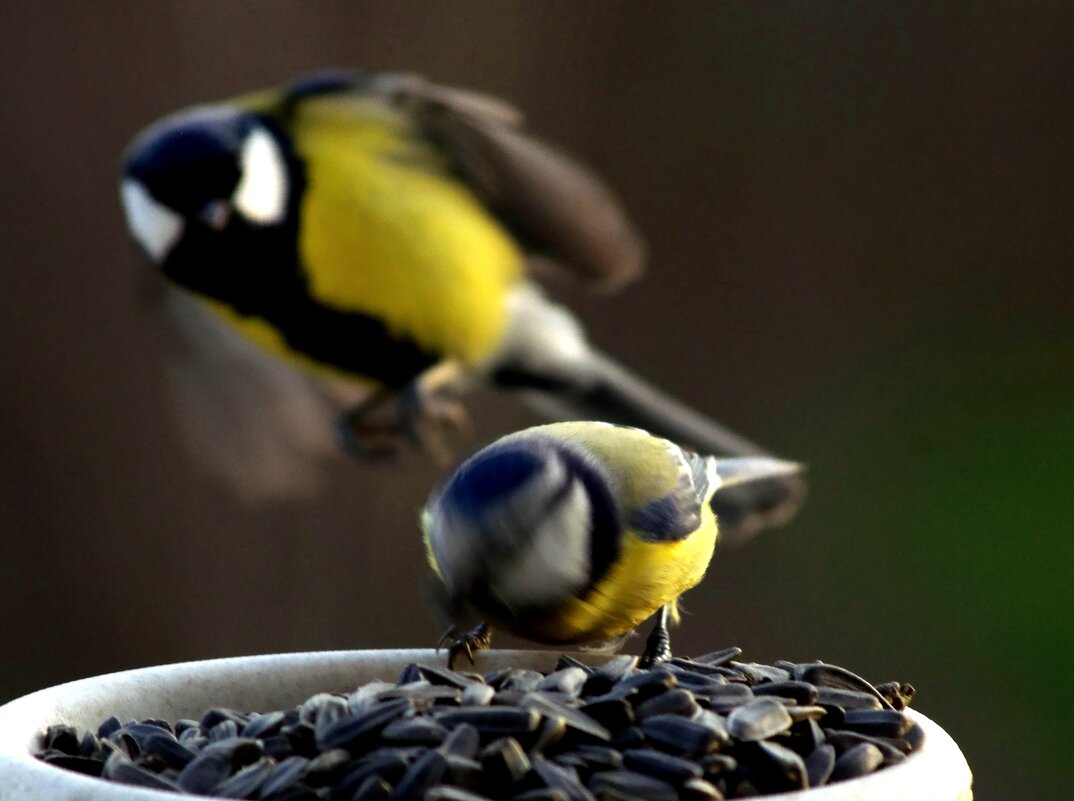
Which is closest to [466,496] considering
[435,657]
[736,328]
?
[435,657]

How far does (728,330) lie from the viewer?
2.66 meters

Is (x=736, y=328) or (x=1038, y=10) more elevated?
(x=1038, y=10)

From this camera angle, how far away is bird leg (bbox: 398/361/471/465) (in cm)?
210

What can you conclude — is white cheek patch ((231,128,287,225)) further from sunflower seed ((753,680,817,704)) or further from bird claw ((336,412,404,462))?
sunflower seed ((753,680,817,704))

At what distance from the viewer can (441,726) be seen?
78cm

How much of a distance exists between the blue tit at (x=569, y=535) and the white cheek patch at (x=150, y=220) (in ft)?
2.65

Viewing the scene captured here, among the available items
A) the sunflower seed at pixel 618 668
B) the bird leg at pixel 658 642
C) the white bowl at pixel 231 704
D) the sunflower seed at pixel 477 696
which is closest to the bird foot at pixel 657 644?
the bird leg at pixel 658 642

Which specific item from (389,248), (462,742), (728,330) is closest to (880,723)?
(462,742)

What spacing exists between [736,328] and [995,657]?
28.0 inches

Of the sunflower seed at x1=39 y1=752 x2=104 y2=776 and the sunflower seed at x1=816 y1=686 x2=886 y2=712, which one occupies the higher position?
the sunflower seed at x1=816 y1=686 x2=886 y2=712

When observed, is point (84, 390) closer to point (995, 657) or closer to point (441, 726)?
point (995, 657)

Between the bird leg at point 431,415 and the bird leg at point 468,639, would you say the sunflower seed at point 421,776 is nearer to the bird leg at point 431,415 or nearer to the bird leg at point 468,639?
the bird leg at point 468,639

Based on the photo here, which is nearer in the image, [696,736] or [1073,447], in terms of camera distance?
[696,736]

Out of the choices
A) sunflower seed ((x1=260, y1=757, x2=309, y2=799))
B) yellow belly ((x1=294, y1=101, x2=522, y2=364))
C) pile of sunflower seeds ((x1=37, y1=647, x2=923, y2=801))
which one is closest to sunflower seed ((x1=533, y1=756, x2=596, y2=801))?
pile of sunflower seeds ((x1=37, y1=647, x2=923, y2=801))
